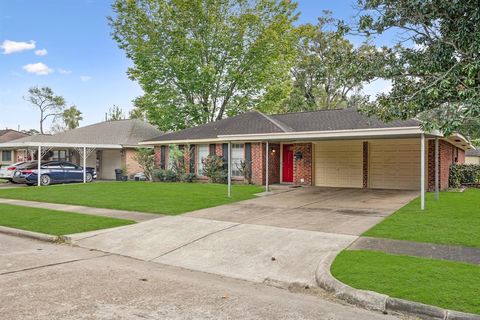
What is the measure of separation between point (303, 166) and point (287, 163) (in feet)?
4.31

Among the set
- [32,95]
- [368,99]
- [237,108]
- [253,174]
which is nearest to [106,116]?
[32,95]

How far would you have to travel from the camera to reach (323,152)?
65.5 feet

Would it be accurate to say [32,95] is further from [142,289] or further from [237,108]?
[142,289]

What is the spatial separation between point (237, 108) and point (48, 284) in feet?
94.7

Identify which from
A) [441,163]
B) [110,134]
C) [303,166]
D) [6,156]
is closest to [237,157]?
[303,166]

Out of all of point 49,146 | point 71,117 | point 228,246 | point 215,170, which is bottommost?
point 228,246

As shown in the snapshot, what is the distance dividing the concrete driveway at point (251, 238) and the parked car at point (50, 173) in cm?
1462

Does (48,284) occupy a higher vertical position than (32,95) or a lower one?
lower

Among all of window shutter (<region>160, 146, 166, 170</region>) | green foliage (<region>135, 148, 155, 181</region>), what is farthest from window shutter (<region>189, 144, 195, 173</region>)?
green foliage (<region>135, 148, 155, 181</region>)

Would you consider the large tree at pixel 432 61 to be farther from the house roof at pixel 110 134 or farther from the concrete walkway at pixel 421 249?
the house roof at pixel 110 134

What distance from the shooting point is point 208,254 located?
761 centimetres

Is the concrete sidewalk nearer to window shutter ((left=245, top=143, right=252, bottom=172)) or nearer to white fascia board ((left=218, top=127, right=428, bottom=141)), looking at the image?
white fascia board ((left=218, top=127, right=428, bottom=141))

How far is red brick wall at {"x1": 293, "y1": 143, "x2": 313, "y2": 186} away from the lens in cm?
2008

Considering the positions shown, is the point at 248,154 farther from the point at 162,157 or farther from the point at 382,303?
the point at 382,303
